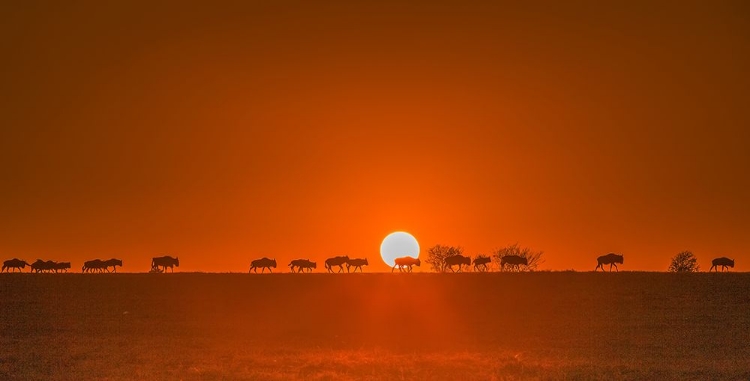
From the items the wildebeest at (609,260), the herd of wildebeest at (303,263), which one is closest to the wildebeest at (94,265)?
the herd of wildebeest at (303,263)

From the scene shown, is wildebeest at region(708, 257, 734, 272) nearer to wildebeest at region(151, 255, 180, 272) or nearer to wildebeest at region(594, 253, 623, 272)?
wildebeest at region(594, 253, 623, 272)

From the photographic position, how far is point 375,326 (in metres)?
48.2

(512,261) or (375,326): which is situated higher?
(512,261)

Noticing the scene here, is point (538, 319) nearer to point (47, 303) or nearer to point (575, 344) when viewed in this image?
point (575, 344)

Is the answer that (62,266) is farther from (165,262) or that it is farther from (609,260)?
(609,260)

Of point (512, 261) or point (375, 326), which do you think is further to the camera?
point (512, 261)

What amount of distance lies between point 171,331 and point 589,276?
27.6m

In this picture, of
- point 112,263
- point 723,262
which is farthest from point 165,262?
point 723,262

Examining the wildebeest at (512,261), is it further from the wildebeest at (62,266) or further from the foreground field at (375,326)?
the wildebeest at (62,266)

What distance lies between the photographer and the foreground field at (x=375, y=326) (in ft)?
107

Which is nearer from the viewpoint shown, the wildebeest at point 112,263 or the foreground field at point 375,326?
A: the foreground field at point 375,326

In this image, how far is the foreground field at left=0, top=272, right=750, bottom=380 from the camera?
107ft

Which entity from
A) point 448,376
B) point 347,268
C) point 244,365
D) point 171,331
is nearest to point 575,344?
point 448,376

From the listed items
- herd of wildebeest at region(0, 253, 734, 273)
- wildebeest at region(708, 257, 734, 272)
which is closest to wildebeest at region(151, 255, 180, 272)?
herd of wildebeest at region(0, 253, 734, 273)
